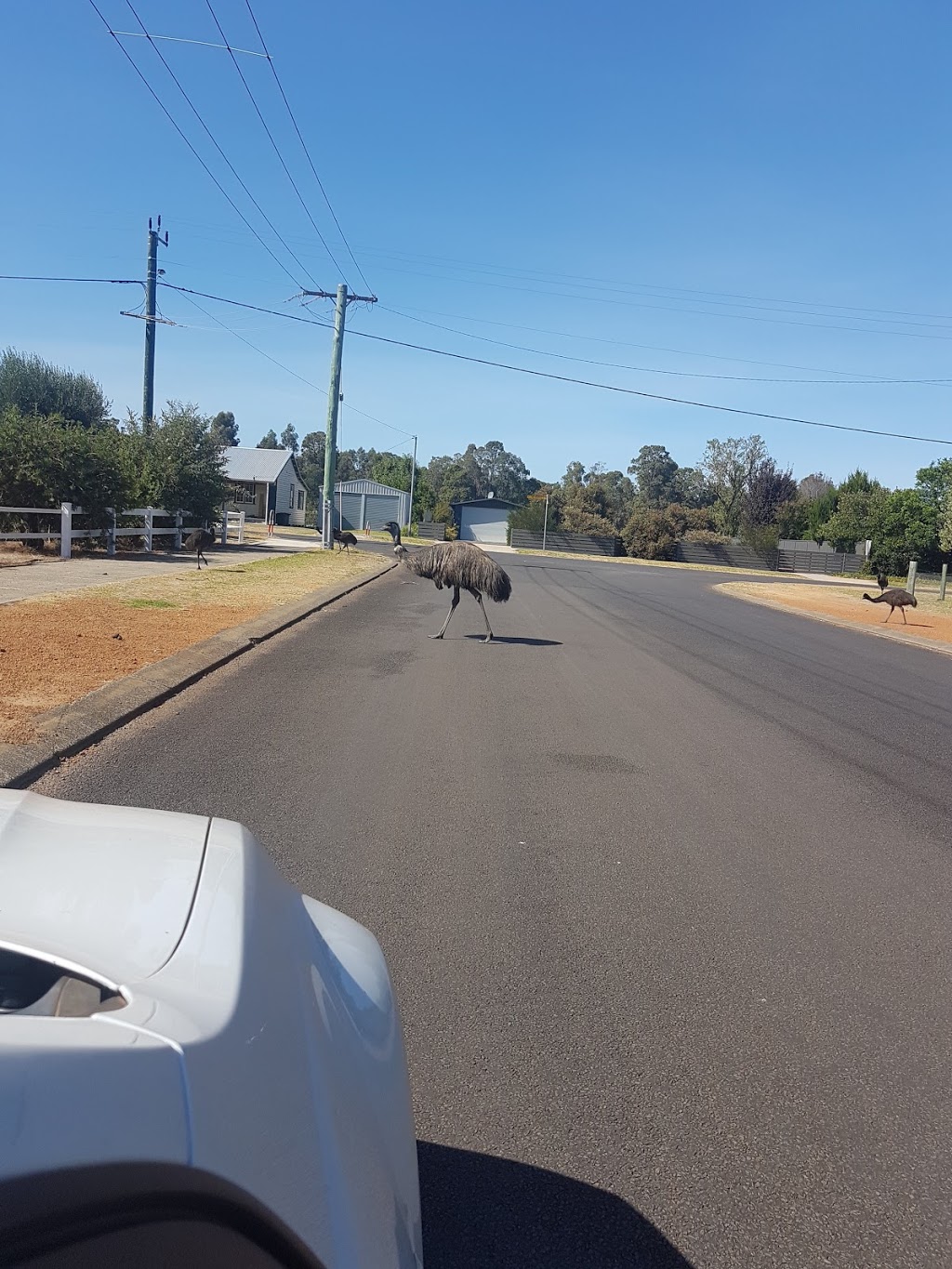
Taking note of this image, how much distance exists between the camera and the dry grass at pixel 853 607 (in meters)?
24.5

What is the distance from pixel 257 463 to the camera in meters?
72.6

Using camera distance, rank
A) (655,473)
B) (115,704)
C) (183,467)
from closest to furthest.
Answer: (115,704)
(183,467)
(655,473)

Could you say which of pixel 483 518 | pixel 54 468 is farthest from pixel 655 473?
pixel 54 468

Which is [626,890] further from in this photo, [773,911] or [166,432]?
[166,432]

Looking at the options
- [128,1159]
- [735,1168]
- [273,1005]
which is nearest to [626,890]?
[735,1168]

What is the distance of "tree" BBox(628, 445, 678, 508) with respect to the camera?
12075 cm

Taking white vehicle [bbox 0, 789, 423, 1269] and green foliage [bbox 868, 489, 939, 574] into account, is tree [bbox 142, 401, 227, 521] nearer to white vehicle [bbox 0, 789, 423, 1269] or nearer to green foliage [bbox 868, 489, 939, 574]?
white vehicle [bbox 0, 789, 423, 1269]

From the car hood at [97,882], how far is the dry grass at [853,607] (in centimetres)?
2157

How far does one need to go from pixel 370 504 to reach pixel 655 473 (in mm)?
50742

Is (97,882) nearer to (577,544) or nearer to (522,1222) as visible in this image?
(522,1222)

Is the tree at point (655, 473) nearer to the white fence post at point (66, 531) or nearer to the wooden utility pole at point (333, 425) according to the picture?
the wooden utility pole at point (333, 425)

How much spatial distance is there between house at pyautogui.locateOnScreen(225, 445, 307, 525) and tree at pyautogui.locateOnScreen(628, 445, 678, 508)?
179 feet

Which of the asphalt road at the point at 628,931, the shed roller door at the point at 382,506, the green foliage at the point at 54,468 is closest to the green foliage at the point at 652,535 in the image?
the shed roller door at the point at 382,506

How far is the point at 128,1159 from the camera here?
3.89 feet
